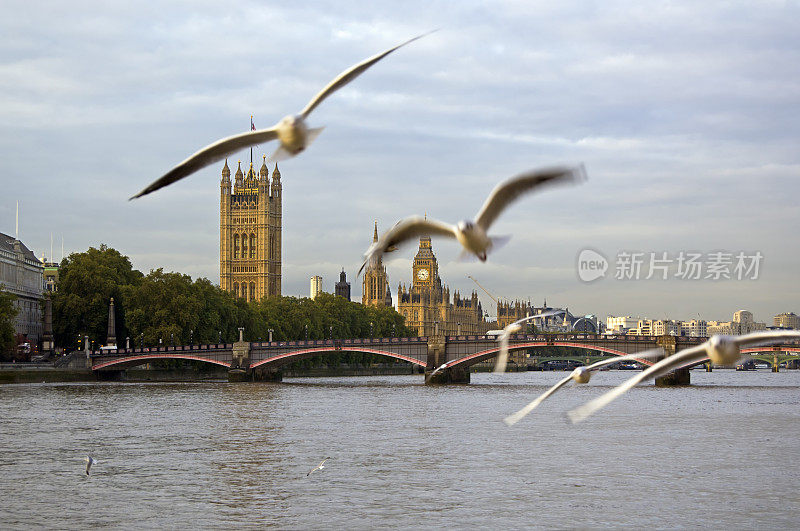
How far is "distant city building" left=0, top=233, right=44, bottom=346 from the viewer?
108 meters

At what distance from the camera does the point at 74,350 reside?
10200 centimetres

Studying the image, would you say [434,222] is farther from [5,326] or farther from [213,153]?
[5,326]

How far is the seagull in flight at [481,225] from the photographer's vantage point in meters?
7.33

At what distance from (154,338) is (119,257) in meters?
12.0

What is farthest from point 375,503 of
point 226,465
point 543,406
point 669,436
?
point 543,406

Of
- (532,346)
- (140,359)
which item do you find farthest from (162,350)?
(532,346)

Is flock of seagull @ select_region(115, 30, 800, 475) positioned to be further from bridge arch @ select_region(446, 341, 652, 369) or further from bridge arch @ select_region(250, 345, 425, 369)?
bridge arch @ select_region(250, 345, 425, 369)

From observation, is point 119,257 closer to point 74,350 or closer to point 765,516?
point 74,350

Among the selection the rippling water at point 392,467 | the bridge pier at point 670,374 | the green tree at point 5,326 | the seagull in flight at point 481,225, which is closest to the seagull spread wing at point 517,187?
the seagull in flight at point 481,225

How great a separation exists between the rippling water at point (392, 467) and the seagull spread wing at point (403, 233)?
1658 centimetres

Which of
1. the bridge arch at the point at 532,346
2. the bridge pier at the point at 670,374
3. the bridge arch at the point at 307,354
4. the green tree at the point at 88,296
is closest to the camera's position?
the bridge arch at the point at 532,346

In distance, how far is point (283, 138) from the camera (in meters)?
7.23

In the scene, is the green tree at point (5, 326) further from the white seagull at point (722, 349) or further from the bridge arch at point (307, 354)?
the white seagull at point (722, 349)

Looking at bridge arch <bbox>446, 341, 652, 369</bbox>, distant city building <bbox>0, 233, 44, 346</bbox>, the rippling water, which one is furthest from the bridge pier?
distant city building <bbox>0, 233, 44, 346</bbox>
